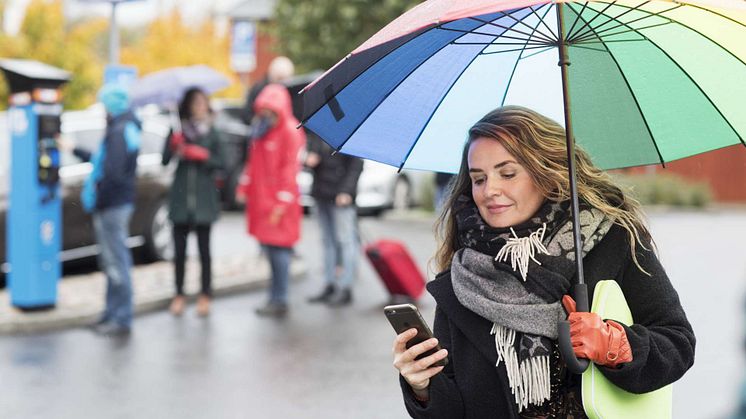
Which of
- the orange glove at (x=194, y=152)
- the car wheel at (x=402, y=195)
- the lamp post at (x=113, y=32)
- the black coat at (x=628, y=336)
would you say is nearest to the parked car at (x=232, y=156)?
the car wheel at (x=402, y=195)

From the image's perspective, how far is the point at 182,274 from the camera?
9008 millimetres

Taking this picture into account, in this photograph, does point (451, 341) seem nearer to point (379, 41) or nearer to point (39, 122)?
point (379, 41)

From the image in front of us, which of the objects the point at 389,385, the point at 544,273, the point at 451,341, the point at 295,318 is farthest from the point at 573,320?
the point at 295,318

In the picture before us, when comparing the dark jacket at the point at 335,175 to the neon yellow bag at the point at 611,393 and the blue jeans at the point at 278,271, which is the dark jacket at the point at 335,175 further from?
the neon yellow bag at the point at 611,393

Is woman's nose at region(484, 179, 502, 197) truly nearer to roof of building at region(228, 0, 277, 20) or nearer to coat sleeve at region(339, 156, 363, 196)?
coat sleeve at region(339, 156, 363, 196)

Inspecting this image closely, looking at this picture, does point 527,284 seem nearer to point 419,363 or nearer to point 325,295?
point 419,363

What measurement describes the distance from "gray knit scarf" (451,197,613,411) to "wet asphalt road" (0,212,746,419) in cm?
244

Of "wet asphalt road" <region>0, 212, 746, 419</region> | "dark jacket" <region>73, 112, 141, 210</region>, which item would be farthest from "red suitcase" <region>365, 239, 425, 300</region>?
"dark jacket" <region>73, 112, 141, 210</region>

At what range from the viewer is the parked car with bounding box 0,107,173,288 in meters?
10.1

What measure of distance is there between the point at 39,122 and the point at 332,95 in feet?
20.0

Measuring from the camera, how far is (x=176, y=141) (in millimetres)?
8812

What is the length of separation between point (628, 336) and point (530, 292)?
0.26 m

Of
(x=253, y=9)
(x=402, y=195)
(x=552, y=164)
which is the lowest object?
(x=402, y=195)

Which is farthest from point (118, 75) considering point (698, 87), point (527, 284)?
point (527, 284)
